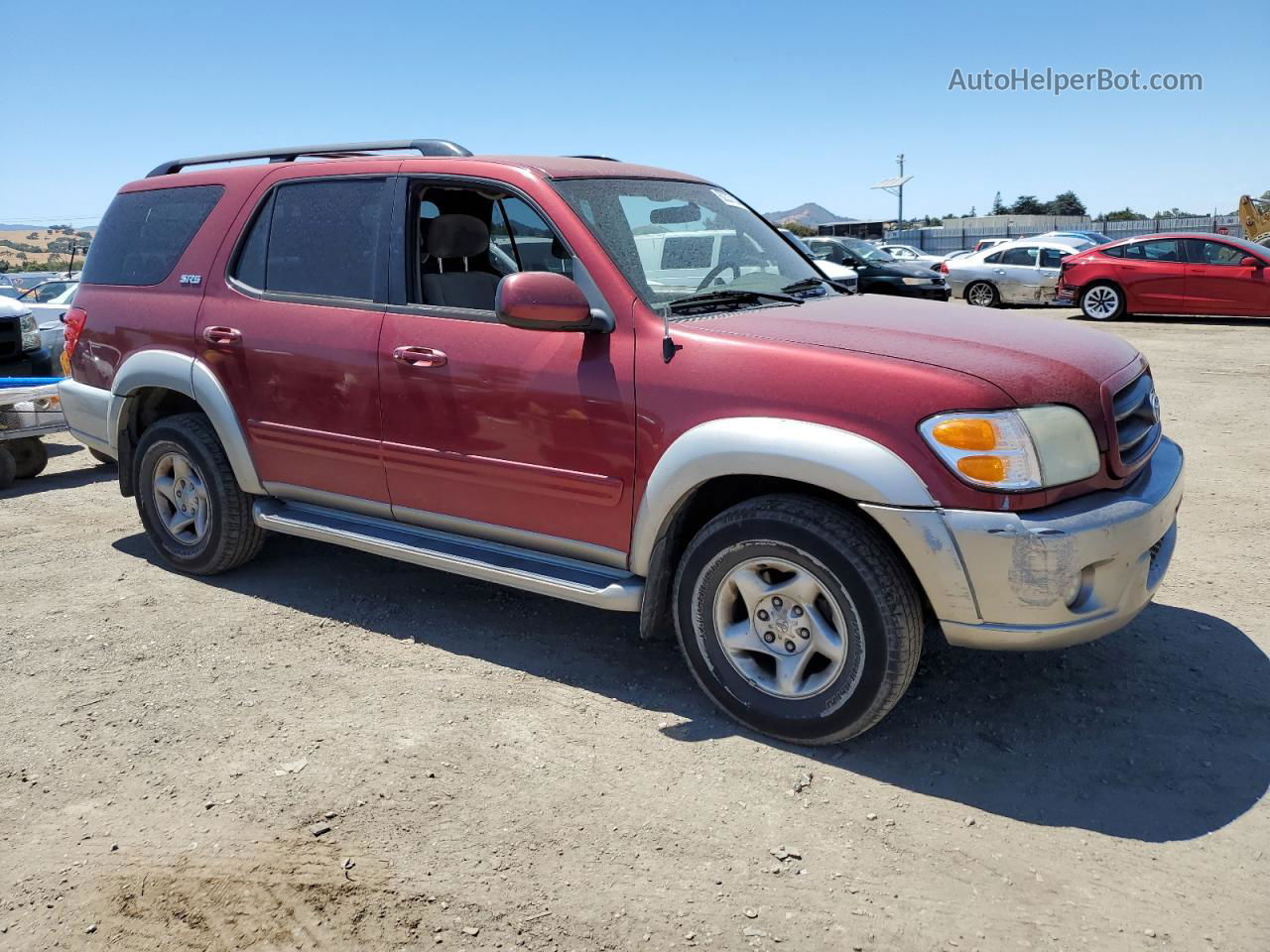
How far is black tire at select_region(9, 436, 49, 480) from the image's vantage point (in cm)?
785

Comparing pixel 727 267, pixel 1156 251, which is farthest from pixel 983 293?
pixel 727 267

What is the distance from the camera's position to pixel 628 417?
362cm

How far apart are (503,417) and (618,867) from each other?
1.69 m

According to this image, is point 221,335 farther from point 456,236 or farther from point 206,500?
point 456,236

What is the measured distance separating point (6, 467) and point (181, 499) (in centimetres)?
342

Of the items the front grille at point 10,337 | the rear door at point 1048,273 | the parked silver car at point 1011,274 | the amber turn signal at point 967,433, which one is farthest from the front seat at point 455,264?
the rear door at point 1048,273

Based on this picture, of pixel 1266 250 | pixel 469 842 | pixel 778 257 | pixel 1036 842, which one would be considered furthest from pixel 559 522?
pixel 1266 250

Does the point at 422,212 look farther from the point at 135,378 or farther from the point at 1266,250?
the point at 1266,250

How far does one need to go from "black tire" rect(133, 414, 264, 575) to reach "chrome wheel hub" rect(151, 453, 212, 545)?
0.02 meters

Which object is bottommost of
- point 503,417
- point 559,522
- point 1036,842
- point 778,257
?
point 1036,842

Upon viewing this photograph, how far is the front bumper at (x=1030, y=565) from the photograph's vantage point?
3.03 meters

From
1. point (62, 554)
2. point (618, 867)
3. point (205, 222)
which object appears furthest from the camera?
point (62, 554)

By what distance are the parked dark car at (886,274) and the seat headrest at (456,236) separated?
15.3 meters

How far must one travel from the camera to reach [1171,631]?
4.34 meters
